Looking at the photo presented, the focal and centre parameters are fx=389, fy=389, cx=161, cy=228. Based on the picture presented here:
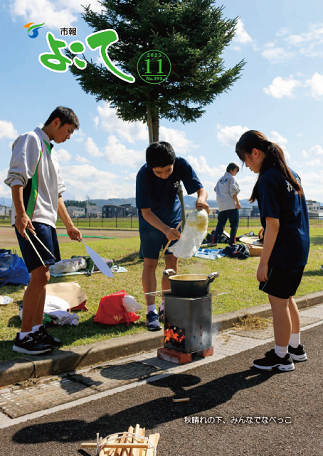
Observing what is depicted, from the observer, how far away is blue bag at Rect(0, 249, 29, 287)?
5965mm

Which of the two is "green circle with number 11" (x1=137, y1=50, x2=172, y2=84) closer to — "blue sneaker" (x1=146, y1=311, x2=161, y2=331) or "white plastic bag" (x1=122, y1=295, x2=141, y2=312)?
"white plastic bag" (x1=122, y1=295, x2=141, y2=312)

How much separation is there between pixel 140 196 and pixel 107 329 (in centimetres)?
153

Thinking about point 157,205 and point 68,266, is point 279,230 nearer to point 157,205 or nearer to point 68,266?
point 157,205

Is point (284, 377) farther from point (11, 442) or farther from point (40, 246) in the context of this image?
point (40, 246)

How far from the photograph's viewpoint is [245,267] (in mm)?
8672

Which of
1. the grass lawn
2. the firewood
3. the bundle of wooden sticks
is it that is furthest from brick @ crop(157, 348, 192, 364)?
the bundle of wooden sticks

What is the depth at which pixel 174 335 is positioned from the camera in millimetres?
3691

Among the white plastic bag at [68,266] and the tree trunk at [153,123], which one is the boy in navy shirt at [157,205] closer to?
the white plastic bag at [68,266]

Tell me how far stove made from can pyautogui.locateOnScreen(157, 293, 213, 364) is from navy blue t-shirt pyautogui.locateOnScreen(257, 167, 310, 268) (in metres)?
0.80

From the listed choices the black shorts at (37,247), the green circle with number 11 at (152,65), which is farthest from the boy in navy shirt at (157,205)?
the green circle with number 11 at (152,65)

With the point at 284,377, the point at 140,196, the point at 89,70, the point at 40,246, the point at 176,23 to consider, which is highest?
the point at 176,23

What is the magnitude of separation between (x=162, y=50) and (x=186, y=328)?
26.5 feet

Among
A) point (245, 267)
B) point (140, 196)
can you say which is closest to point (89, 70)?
point (245, 267)

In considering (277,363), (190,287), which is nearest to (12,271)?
(190,287)
